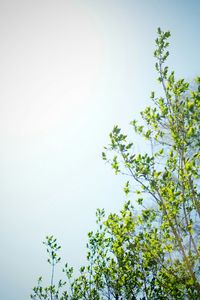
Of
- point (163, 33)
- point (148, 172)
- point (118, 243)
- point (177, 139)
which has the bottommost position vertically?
point (118, 243)

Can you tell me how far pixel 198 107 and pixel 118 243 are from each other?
4.71 m

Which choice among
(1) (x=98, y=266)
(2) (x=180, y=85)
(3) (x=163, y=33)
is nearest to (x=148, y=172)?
(2) (x=180, y=85)

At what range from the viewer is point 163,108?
8727 mm

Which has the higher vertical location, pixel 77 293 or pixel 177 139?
pixel 177 139

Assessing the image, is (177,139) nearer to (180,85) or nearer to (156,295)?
(180,85)

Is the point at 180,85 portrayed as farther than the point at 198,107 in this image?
Yes

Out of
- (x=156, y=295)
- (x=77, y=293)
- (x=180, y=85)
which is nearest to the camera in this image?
(x=180, y=85)

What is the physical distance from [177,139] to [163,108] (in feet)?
4.13

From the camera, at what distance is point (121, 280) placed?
10859 millimetres

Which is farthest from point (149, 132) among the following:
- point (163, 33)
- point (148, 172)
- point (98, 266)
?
point (98, 266)

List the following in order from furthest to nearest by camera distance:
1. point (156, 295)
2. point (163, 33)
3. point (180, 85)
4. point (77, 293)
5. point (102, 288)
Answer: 1. point (77, 293)
2. point (102, 288)
3. point (156, 295)
4. point (163, 33)
5. point (180, 85)

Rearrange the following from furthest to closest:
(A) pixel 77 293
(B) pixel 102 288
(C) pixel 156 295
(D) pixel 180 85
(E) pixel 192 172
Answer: (A) pixel 77 293 → (B) pixel 102 288 → (C) pixel 156 295 → (D) pixel 180 85 → (E) pixel 192 172

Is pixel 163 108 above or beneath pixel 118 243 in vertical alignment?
above

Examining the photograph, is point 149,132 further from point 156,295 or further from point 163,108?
point 156,295
